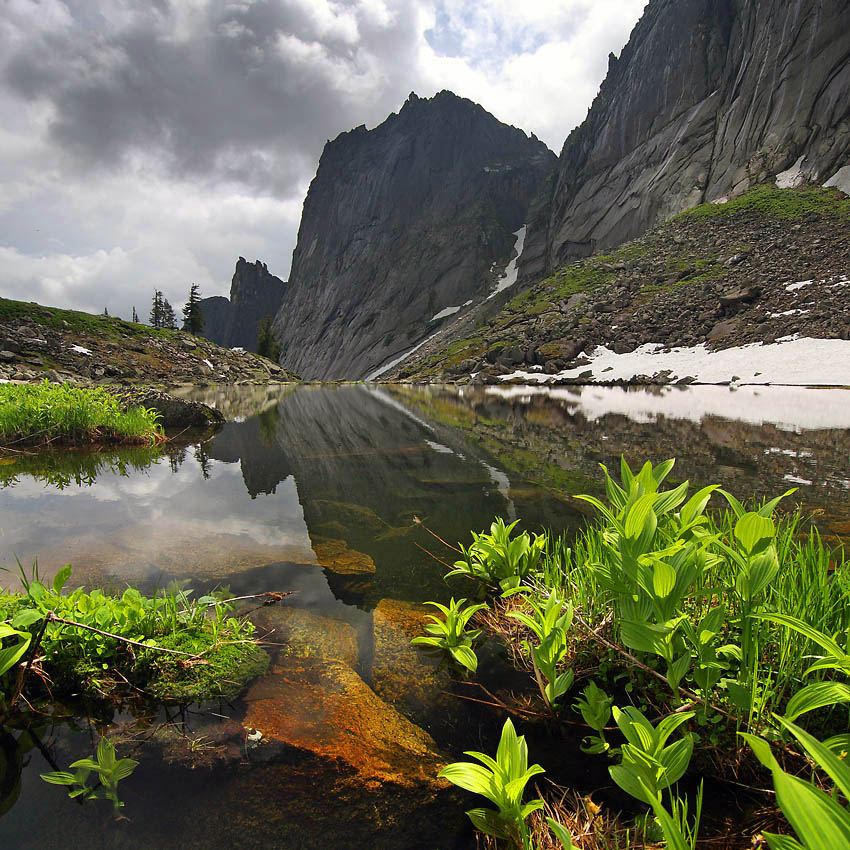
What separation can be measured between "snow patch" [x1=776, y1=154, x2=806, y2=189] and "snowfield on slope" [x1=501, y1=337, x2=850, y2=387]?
1697 inches

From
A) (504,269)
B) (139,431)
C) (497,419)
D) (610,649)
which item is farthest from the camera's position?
(504,269)

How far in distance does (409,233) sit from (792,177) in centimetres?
12243

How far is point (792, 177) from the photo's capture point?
65.1 meters

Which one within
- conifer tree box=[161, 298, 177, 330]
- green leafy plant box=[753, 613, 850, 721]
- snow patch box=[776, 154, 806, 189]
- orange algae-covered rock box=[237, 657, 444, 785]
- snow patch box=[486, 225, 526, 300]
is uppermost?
snow patch box=[486, 225, 526, 300]

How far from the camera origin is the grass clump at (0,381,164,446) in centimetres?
1034

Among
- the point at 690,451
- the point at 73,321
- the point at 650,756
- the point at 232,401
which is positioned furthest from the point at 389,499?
the point at 73,321

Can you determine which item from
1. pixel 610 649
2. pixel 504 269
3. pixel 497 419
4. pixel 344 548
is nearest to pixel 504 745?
pixel 610 649

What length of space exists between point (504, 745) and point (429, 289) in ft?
514

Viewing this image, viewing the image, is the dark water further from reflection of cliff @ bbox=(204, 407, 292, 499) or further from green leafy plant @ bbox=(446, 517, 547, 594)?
green leafy plant @ bbox=(446, 517, 547, 594)

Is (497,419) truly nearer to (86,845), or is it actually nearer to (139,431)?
(139,431)

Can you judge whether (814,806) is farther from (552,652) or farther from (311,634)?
(311,634)

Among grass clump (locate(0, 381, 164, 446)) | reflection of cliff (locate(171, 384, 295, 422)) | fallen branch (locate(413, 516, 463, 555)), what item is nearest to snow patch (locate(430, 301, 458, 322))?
reflection of cliff (locate(171, 384, 295, 422))

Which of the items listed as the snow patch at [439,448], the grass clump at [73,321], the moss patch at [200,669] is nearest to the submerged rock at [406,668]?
the moss patch at [200,669]

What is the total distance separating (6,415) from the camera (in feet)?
33.7
